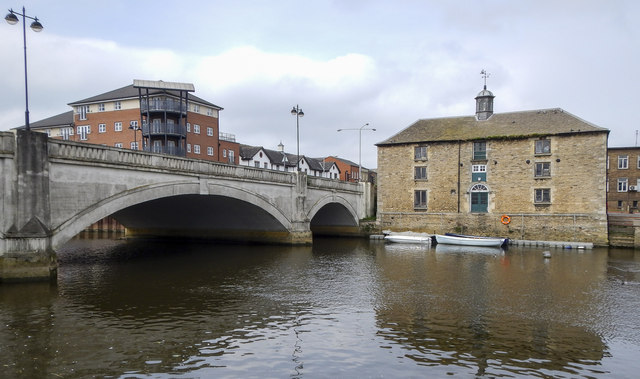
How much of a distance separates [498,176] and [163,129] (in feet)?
122

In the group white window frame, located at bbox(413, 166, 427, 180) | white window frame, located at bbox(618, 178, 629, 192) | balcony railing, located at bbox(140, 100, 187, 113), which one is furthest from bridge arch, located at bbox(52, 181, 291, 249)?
white window frame, located at bbox(618, 178, 629, 192)

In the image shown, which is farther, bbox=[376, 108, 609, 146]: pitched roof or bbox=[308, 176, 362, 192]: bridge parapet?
bbox=[376, 108, 609, 146]: pitched roof

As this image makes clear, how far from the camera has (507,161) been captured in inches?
1670

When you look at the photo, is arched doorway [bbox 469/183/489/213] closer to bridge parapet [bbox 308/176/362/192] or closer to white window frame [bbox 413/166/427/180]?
white window frame [bbox 413/166/427/180]

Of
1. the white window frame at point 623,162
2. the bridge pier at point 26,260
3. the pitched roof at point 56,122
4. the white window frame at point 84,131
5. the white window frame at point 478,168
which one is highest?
the pitched roof at point 56,122

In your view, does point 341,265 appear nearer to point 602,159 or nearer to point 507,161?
point 507,161

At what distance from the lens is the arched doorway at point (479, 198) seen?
4322 cm

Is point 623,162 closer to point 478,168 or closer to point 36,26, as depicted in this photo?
point 478,168

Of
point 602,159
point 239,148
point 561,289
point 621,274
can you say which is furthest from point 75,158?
point 239,148

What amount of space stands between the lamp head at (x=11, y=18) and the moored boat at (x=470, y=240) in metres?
34.2

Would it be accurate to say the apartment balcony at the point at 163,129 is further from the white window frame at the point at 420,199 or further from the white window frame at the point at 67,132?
the white window frame at the point at 420,199

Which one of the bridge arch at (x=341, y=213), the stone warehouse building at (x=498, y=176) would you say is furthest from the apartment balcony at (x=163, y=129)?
the stone warehouse building at (x=498, y=176)

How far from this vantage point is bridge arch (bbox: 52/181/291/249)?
1891cm

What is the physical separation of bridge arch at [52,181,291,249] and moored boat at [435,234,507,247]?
16.9 m
